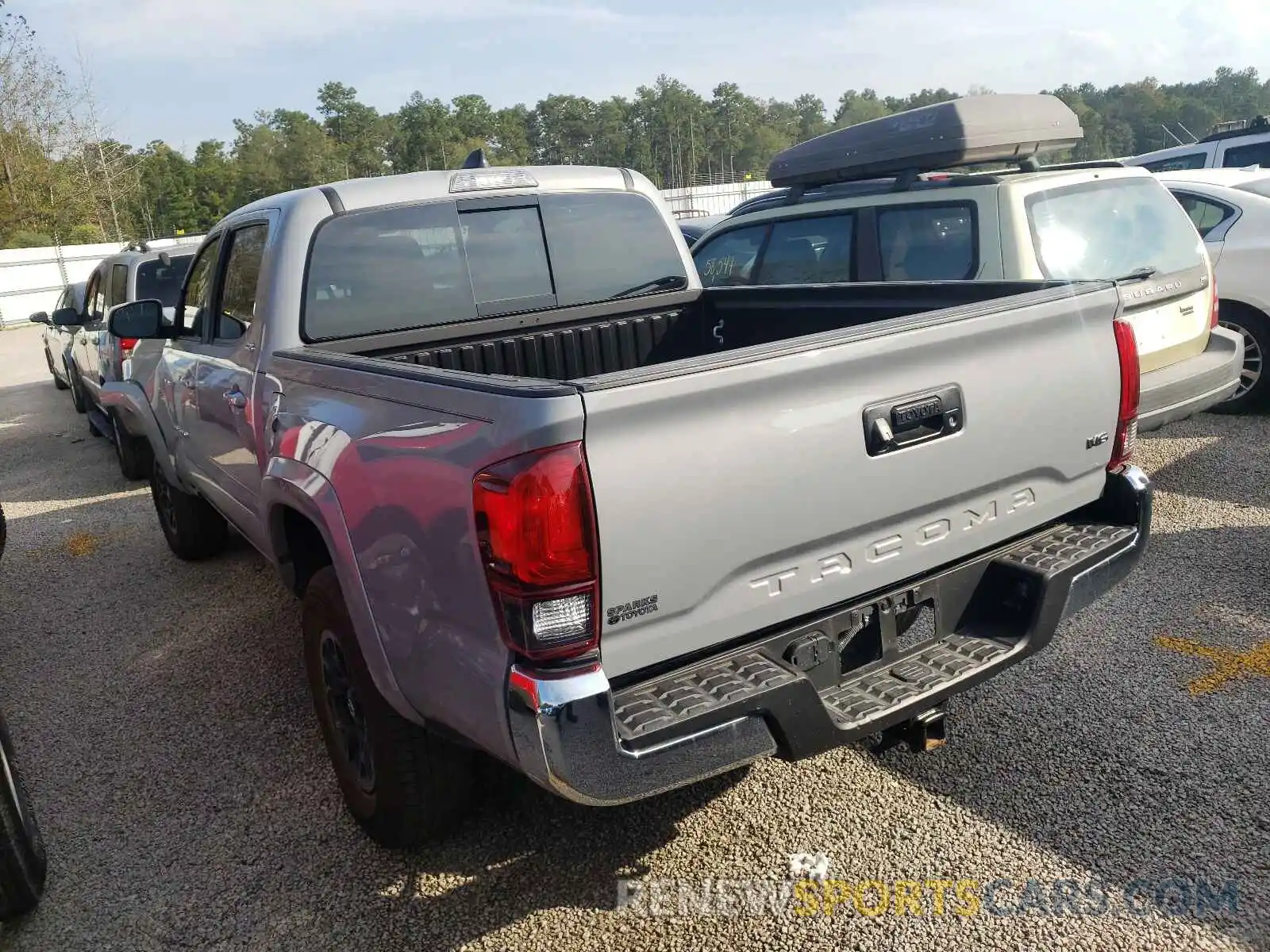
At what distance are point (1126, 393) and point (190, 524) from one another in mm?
4906

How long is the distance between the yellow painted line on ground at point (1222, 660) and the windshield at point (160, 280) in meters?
7.29

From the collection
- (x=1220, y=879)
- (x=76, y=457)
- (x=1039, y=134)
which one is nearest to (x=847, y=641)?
(x=1220, y=879)

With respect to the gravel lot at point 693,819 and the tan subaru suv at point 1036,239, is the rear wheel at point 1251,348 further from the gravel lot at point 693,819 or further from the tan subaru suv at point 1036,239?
the gravel lot at point 693,819

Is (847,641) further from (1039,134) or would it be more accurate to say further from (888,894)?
(1039,134)

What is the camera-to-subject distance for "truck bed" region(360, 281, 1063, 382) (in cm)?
343

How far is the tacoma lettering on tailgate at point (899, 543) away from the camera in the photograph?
236cm

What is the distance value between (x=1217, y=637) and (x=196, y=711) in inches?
161

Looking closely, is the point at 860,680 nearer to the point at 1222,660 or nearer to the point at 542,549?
the point at 542,549

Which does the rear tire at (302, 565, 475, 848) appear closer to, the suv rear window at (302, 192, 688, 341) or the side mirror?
the suv rear window at (302, 192, 688, 341)

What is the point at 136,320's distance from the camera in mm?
4562

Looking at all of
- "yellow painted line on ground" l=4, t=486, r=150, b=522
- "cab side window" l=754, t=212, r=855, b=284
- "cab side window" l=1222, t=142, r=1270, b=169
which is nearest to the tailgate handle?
"cab side window" l=754, t=212, r=855, b=284

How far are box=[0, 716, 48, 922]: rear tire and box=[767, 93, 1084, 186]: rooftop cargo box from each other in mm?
5429

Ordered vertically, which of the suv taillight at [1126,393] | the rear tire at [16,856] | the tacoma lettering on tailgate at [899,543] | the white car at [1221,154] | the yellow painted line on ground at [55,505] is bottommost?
the yellow painted line on ground at [55,505]

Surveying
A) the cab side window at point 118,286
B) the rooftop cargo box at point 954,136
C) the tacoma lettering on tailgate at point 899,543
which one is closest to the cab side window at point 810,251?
the rooftop cargo box at point 954,136
